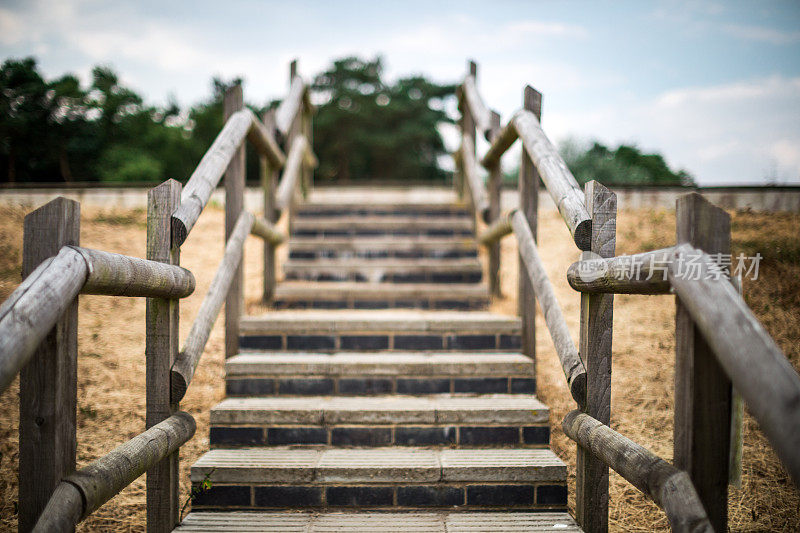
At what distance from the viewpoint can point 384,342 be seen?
2.88 metres

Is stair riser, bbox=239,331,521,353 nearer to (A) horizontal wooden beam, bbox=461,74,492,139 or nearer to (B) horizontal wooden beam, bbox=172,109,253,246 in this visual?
(B) horizontal wooden beam, bbox=172,109,253,246

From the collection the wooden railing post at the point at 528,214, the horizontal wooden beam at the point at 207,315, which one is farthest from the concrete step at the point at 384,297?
the horizontal wooden beam at the point at 207,315

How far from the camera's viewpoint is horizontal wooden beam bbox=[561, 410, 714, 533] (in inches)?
43.5

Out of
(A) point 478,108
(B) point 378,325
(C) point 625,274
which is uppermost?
(A) point 478,108

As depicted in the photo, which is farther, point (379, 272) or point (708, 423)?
point (379, 272)

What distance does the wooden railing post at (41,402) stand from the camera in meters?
1.20

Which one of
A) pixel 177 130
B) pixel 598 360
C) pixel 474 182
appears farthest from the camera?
pixel 177 130

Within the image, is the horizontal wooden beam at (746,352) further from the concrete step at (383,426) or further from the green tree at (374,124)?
the green tree at (374,124)

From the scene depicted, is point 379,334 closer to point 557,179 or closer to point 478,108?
point 557,179

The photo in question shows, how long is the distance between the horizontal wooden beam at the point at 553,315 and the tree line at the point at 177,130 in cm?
1085

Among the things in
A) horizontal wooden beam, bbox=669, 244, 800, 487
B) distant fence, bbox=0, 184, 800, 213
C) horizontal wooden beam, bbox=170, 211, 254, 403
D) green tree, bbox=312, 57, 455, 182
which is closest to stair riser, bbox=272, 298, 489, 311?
horizontal wooden beam, bbox=170, 211, 254, 403

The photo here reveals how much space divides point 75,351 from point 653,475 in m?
1.54

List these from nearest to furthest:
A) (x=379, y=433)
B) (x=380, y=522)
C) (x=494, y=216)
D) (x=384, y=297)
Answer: (x=380, y=522)
(x=379, y=433)
(x=384, y=297)
(x=494, y=216)

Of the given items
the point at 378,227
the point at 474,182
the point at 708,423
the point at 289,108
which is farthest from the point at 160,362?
the point at 474,182
